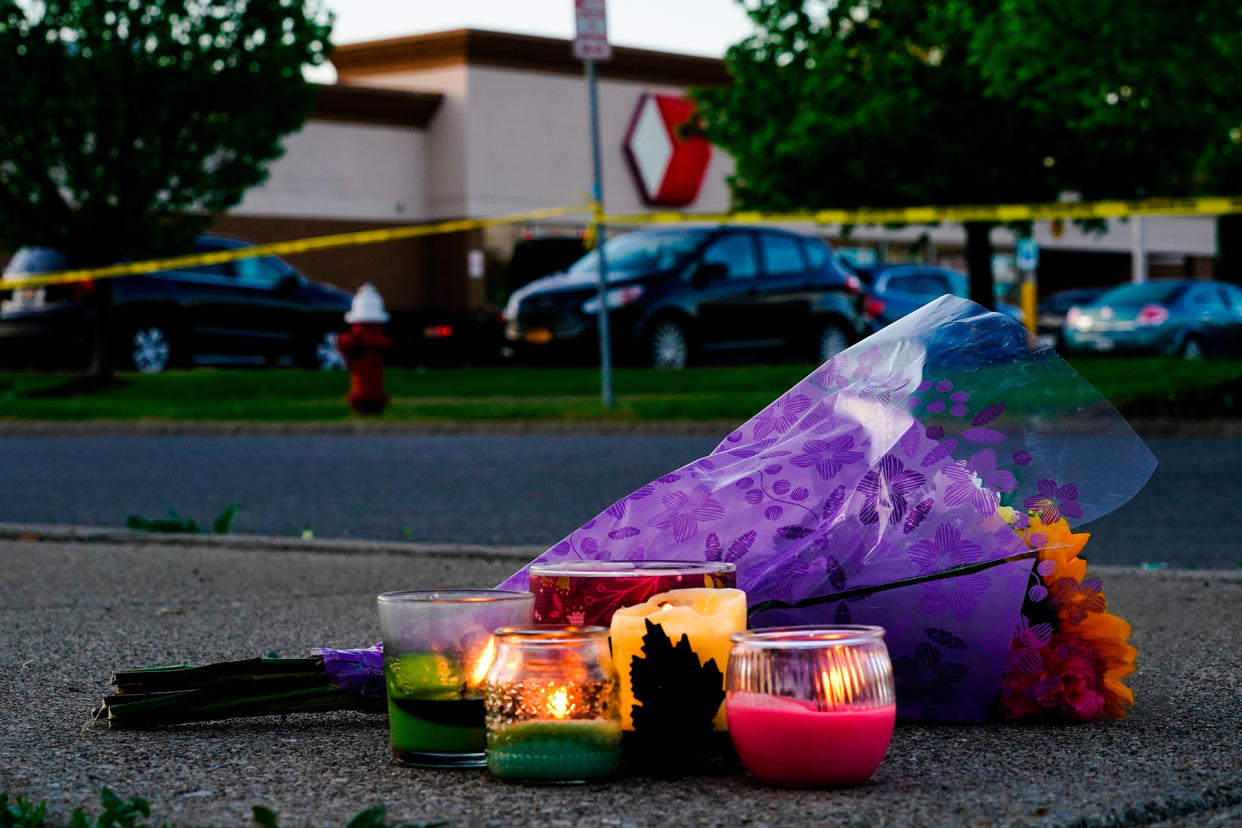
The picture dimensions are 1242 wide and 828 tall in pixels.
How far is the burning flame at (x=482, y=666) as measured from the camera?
279cm

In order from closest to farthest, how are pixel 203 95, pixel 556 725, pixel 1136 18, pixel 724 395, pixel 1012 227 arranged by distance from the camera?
1. pixel 556 725
2. pixel 1136 18
3. pixel 724 395
4. pixel 203 95
5. pixel 1012 227

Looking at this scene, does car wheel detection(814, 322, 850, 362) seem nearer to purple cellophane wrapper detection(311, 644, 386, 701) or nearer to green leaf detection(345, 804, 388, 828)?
purple cellophane wrapper detection(311, 644, 386, 701)

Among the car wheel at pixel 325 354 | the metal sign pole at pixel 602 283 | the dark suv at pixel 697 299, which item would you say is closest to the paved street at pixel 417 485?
the metal sign pole at pixel 602 283

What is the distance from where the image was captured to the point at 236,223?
105 feet

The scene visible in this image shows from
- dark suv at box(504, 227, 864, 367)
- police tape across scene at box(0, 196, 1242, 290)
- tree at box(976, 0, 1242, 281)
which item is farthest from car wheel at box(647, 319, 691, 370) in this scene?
tree at box(976, 0, 1242, 281)

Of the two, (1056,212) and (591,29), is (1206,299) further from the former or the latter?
(591,29)

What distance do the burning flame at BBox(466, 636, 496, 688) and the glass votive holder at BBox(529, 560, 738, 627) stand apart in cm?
17

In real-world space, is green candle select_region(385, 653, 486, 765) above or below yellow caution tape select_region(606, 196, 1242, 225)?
below

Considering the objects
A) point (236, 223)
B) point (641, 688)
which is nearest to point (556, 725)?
point (641, 688)

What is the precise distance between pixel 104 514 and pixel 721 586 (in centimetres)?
578

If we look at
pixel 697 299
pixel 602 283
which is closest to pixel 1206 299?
pixel 697 299

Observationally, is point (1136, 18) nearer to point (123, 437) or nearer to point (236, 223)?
point (123, 437)

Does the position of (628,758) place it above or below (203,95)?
below

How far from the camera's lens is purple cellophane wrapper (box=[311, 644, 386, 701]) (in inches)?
127
